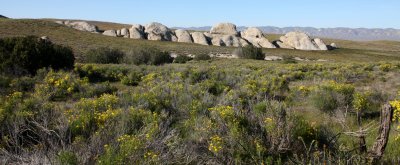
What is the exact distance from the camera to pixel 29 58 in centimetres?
1584

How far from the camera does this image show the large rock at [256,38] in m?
84.8

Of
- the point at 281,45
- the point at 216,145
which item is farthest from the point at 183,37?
the point at 216,145

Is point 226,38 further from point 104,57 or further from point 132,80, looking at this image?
point 132,80

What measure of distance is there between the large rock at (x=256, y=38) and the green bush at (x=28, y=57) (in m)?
69.4

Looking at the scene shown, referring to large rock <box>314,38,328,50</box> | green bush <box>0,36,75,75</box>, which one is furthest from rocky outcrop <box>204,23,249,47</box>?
green bush <box>0,36,75,75</box>

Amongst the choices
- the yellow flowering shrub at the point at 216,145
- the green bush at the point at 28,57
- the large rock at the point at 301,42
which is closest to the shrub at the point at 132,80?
the green bush at the point at 28,57

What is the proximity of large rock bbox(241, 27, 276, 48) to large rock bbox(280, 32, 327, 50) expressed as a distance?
591 centimetres

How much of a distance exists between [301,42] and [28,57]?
79.2m

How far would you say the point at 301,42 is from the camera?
8800cm

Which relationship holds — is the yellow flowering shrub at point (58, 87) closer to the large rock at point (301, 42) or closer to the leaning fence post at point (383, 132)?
the leaning fence post at point (383, 132)

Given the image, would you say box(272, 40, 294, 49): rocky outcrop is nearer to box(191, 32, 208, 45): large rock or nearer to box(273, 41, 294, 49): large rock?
box(273, 41, 294, 49): large rock

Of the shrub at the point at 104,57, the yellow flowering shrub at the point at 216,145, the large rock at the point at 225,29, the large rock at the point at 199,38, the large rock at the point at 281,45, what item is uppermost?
the yellow flowering shrub at the point at 216,145

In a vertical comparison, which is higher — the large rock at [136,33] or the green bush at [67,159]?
the green bush at [67,159]

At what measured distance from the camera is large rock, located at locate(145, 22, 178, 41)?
82.4m
